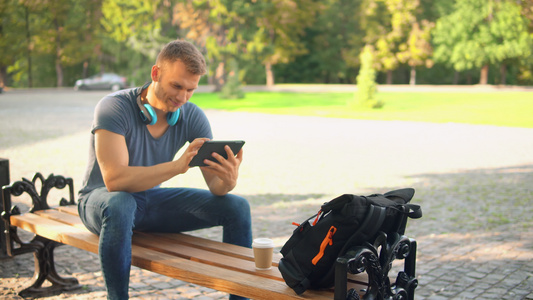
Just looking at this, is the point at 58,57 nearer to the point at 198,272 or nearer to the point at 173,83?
the point at 173,83

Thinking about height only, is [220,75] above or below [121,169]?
below

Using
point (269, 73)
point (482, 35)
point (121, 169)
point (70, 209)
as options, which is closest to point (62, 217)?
point (70, 209)

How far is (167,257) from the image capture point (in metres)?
3.09

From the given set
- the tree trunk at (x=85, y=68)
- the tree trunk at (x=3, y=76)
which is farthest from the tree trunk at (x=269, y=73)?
the tree trunk at (x=3, y=76)

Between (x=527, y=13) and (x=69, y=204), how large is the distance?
51.3 m

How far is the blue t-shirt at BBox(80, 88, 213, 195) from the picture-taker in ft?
10.6

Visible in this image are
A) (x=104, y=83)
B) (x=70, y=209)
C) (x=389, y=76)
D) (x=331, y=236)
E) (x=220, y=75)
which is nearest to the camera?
(x=331, y=236)

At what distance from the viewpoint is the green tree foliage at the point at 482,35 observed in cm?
4828

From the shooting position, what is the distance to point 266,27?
157 feet

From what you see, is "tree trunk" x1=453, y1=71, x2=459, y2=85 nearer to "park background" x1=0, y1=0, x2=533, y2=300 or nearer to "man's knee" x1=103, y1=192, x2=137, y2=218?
"park background" x1=0, y1=0, x2=533, y2=300

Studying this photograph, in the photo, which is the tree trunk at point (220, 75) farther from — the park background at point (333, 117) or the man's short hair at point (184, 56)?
the man's short hair at point (184, 56)

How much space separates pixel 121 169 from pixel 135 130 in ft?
1.03

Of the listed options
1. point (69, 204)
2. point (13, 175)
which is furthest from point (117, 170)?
point (13, 175)

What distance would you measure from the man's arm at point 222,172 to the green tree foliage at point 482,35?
4981cm
